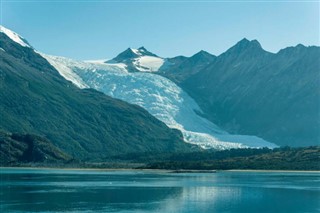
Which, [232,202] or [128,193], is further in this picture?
[128,193]

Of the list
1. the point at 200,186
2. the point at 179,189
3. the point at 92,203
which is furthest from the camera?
the point at 200,186

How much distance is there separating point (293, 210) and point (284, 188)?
163ft

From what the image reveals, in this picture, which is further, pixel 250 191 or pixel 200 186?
pixel 200 186

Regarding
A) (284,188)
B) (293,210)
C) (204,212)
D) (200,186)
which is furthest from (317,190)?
(204,212)

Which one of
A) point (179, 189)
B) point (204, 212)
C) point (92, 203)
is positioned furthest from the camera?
point (179, 189)

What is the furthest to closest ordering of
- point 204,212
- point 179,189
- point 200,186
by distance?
point 200,186
point 179,189
point 204,212

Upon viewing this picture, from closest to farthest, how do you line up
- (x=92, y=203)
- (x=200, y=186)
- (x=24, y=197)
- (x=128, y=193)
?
(x=92, y=203) < (x=24, y=197) < (x=128, y=193) < (x=200, y=186)

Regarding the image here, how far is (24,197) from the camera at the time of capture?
486ft

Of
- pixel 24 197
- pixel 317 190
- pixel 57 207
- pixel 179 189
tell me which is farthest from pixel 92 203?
pixel 317 190

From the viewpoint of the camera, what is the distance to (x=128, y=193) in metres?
162

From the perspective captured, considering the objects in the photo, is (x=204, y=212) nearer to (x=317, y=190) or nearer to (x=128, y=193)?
(x=128, y=193)

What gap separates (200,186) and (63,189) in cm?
3921

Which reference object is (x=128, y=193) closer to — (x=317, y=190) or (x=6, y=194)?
(x=6, y=194)

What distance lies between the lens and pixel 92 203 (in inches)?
5413
